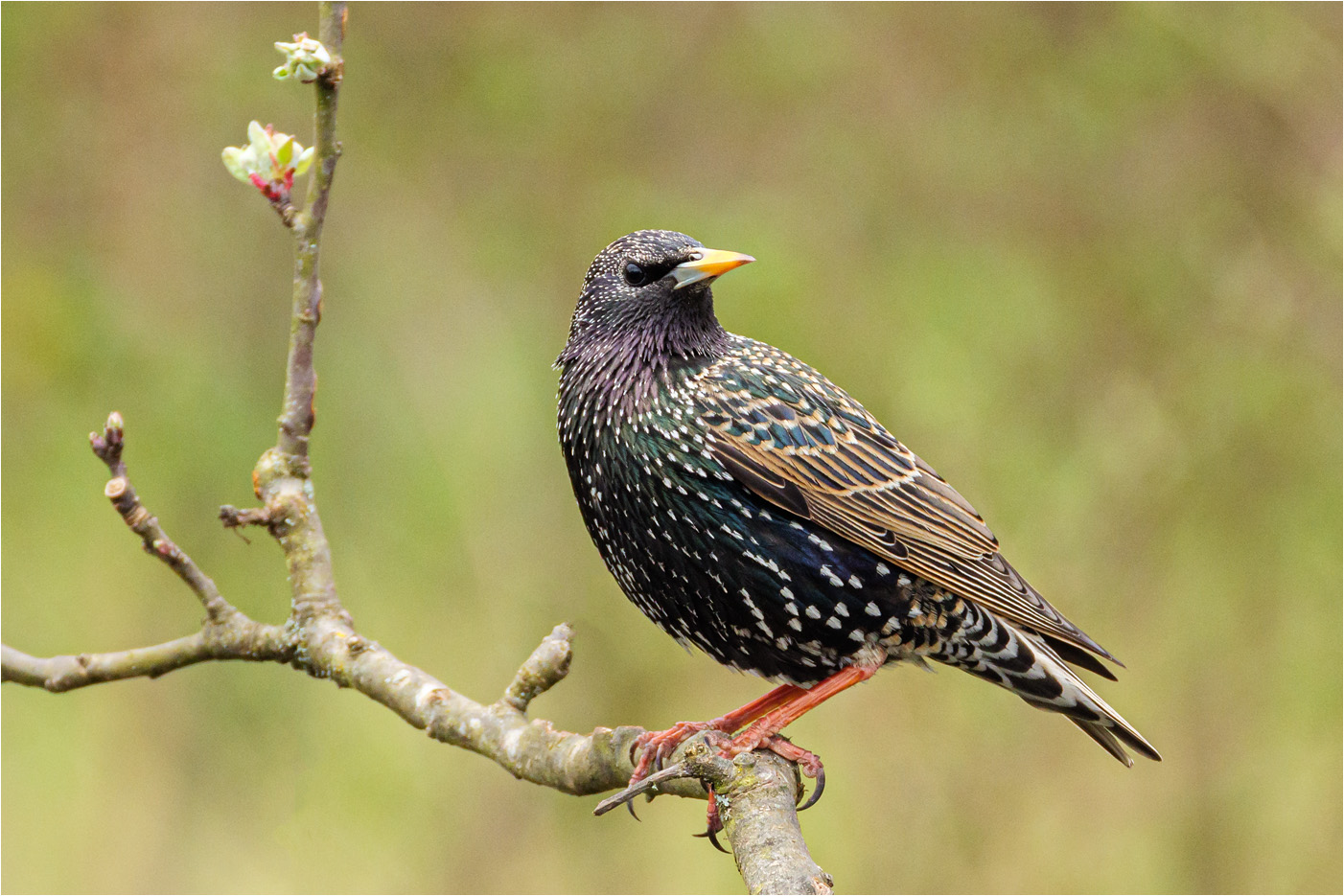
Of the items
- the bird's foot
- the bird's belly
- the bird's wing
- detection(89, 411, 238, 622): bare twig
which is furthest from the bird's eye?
detection(89, 411, 238, 622): bare twig

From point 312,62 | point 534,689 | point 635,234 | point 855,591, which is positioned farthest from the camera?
point 635,234

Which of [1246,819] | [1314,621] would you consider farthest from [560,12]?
[1246,819]

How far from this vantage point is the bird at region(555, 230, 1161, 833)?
2805mm

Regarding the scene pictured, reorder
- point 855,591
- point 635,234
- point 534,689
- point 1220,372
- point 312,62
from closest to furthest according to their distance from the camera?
point 312,62 → point 534,689 → point 855,591 → point 635,234 → point 1220,372

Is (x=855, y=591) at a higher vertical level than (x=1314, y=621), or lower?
higher

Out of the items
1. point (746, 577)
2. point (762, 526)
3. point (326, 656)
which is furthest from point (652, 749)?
point (326, 656)

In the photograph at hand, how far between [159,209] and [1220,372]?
4.18 m

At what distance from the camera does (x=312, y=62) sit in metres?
2.14

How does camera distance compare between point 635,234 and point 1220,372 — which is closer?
point 635,234

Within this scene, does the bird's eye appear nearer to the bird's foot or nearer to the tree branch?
the tree branch

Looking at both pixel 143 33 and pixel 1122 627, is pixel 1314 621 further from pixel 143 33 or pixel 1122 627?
pixel 143 33

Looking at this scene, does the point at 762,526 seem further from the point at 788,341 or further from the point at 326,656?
the point at 788,341

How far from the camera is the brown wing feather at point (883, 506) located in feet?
9.41

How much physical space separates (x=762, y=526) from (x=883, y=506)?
0.34 m
